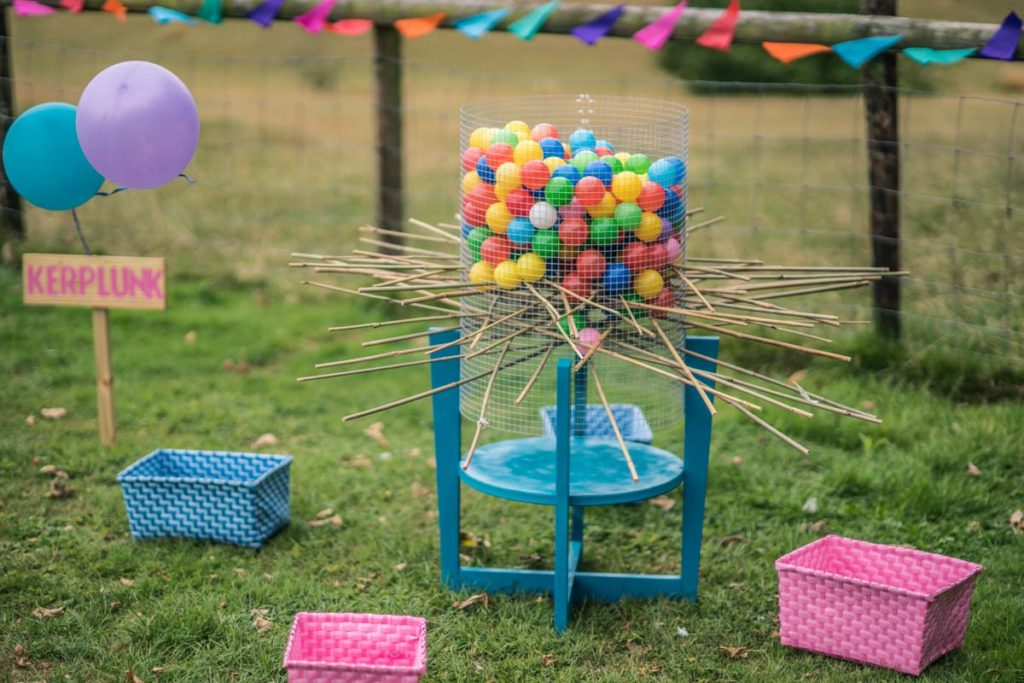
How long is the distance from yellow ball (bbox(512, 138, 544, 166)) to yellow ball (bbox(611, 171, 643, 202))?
26 centimetres

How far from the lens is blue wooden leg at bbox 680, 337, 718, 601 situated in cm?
398

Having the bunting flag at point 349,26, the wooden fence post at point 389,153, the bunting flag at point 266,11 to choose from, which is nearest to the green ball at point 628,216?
the bunting flag at point 349,26

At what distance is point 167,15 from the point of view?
21.4ft

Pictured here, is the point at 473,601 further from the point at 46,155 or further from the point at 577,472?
the point at 46,155

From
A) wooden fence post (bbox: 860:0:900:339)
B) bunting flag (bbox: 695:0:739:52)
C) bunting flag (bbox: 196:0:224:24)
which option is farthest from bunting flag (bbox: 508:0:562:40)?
bunting flag (bbox: 196:0:224:24)

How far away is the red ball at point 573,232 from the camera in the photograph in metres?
3.60

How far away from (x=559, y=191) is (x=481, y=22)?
2721mm

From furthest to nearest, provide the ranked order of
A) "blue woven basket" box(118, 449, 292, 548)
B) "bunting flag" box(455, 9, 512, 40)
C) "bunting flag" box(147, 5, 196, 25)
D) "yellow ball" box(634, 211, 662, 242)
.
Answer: "bunting flag" box(147, 5, 196, 25)
"bunting flag" box(455, 9, 512, 40)
"blue woven basket" box(118, 449, 292, 548)
"yellow ball" box(634, 211, 662, 242)

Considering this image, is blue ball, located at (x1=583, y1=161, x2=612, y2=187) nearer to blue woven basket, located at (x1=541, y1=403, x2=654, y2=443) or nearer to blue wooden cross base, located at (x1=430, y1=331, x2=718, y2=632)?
blue wooden cross base, located at (x1=430, y1=331, x2=718, y2=632)

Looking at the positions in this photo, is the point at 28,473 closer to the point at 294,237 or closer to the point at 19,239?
the point at 19,239

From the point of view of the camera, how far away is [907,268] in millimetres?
7105

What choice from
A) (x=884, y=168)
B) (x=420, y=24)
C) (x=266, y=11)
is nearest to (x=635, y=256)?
(x=884, y=168)

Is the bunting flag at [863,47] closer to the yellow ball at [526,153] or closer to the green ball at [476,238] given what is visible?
the yellow ball at [526,153]

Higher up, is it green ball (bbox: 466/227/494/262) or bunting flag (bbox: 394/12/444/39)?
bunting flag (bbox: 394/12/444/39)
